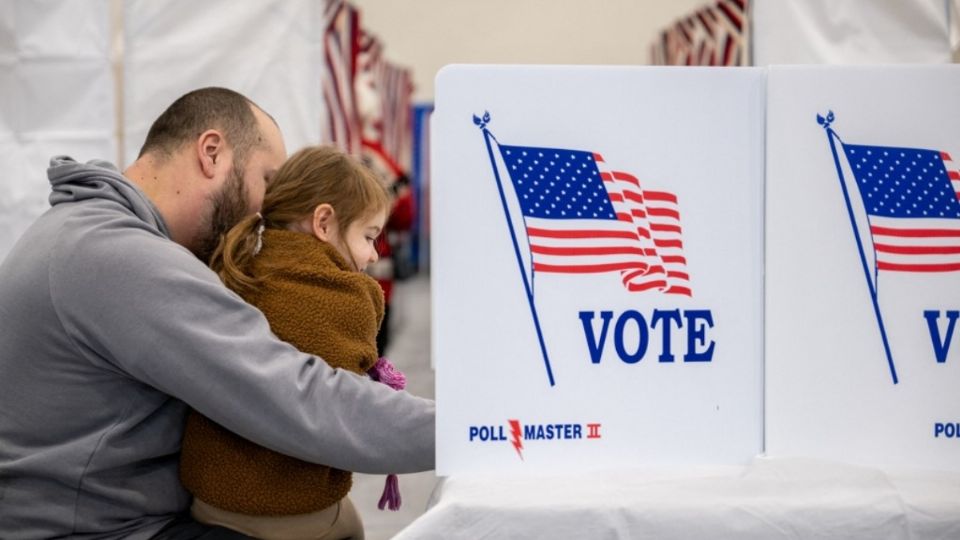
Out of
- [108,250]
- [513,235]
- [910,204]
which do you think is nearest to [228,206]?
[108,250]

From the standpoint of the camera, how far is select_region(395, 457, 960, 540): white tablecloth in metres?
1.07

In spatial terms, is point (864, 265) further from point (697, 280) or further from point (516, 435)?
point (516, 435)

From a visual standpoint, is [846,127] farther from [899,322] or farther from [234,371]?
[234,371]

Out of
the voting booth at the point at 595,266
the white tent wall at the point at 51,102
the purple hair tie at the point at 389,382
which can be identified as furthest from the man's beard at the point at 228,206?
the white tent wall at the point at 51,102

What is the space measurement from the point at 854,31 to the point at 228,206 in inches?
77.0

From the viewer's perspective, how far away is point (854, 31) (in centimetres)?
267

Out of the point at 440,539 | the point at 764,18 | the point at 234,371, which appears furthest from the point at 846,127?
the point at 764,18

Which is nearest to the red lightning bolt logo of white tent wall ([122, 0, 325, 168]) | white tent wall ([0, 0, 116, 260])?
white tent wall ([122, 0, 325, 168])

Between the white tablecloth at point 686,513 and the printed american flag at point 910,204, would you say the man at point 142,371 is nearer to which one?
the white tablecloth at point 686,513

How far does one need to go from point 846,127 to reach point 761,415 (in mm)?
386

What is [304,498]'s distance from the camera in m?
1.33

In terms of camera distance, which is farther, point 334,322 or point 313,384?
point 334,322

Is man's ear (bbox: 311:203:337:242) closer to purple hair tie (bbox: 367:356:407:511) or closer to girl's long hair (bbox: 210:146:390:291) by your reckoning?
girl's long hair (bbox: 210:146:390:291)

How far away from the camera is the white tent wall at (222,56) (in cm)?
281
